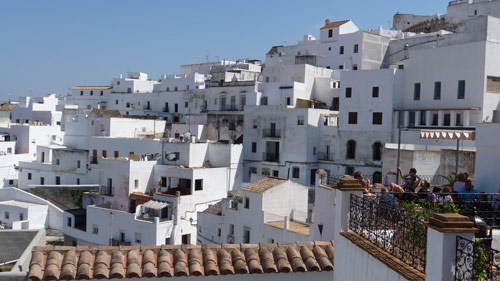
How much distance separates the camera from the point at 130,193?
1404 inches

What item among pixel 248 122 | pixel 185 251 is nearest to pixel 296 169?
pixel 248 122

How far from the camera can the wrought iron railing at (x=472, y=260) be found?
4.57 m

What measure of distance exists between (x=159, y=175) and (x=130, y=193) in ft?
8.49

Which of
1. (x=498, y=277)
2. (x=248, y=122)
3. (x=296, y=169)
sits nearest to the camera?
Answer: (x=498, y=277)

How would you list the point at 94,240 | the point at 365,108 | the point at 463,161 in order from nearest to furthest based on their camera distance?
the point at 463,161
the point at 94,240
the point at 365,108

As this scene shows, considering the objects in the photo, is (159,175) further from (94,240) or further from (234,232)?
(234,232)

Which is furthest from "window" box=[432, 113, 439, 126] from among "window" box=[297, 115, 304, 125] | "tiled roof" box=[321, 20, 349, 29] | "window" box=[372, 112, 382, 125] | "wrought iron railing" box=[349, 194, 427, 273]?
"wrought iron railing" box=[349, 194, 427, 273]

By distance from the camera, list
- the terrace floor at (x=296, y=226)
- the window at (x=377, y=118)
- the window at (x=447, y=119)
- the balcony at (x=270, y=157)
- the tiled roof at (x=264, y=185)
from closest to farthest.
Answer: the terrace floor at (x=296, y=226) < the tiled roof at (x=264, y=185) < the window at (x=447, y=119) < the window at (x=377, y=118) < the balcony at (x=270, y=157)

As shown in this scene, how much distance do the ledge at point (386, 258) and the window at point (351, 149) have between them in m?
29.9

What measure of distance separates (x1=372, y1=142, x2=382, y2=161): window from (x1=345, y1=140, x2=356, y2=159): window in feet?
5.55

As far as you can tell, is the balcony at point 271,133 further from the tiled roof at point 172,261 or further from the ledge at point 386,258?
the ledge at point 386,258

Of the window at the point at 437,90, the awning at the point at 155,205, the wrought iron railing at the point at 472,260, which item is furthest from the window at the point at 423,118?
the wrought iron railing at the point at 472,260

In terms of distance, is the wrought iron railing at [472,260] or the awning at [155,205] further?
the awning at [155,205]

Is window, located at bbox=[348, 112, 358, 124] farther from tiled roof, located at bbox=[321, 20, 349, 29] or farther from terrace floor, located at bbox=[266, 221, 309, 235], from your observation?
tiled roof, located at bbox=[321, 20, 349, 29]
